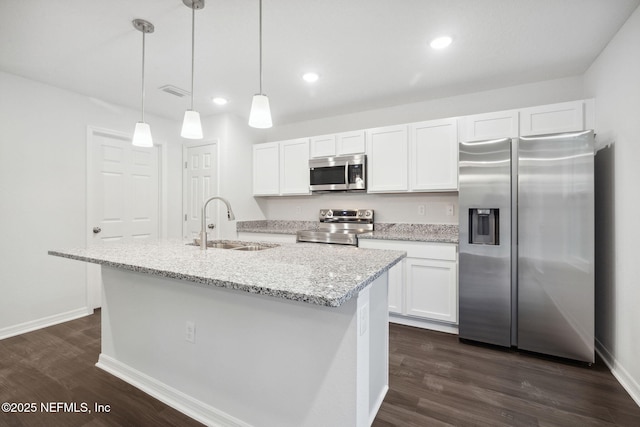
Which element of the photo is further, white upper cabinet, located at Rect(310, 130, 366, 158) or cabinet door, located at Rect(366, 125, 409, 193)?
white upper cabinet, located at Rect(310, 130, 366, 158)

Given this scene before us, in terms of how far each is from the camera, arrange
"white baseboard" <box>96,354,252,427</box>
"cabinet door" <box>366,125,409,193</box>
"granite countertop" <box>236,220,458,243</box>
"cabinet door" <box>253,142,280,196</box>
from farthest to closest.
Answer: "cabinet door" <box>253,142,280,196</box> → "cabinet door" <box>366,125,409,193</box> → "granite countertop" <box>236,220,458,243</box> → "white baseboard" <box>96,354,252,427</box>

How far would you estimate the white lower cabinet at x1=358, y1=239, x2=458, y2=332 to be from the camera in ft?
9.11

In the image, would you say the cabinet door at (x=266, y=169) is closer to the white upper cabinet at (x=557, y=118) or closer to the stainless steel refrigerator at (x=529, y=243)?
the stainless steel refrigerator at (x=529, y=243)

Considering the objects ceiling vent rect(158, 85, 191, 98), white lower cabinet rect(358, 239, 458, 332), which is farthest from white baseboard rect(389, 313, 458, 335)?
ceiling vent rect(158, 85, 191, 98)

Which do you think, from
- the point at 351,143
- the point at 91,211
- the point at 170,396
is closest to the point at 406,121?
the point at 351,143

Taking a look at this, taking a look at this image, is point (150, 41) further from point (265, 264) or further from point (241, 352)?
point (241, 352)

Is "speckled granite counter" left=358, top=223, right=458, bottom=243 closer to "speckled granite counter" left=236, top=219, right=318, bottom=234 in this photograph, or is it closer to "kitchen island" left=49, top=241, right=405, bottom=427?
"speckled granite counter" left=236, top=219, right=318, bottom=234

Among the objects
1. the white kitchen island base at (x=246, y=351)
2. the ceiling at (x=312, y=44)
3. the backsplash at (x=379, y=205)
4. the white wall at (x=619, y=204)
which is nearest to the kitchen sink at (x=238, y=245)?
the white kitchen island base at (x=246, y=351)

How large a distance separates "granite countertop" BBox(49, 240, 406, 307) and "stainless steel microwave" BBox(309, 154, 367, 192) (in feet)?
5.15

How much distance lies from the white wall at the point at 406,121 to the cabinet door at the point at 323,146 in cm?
40

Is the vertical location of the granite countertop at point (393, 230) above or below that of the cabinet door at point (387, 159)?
below

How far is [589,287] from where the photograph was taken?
2.21m

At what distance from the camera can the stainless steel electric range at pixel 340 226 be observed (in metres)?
3.28

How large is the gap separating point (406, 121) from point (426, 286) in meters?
1.89
